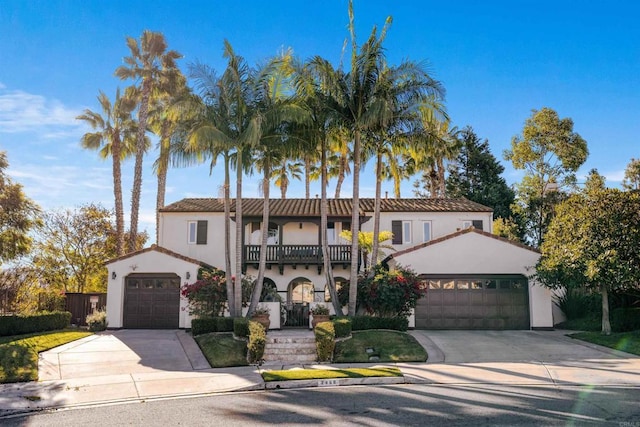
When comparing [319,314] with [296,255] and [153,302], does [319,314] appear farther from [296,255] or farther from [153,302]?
[153,302]

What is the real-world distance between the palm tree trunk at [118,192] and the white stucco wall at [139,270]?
685cm

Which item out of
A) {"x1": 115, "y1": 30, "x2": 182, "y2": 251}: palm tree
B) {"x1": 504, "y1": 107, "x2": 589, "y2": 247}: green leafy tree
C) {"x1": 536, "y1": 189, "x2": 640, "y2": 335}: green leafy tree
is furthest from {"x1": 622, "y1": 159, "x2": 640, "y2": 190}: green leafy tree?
{"x1": 115, "y1": 30, "x2": 182, "y2": 251}: palm tree

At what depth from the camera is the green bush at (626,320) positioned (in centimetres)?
1992

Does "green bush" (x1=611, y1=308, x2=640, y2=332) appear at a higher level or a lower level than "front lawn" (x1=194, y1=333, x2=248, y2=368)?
higher

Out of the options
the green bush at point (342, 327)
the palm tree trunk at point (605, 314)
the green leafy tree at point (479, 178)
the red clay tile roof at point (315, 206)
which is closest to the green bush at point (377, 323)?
the green bush at point (342, 327)

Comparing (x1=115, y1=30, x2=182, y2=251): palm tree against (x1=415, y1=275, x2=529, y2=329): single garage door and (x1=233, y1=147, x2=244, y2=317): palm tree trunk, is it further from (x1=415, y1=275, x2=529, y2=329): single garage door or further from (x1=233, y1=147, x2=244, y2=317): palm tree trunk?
(x1=415, y1=275, x2=529, y2=329): single garage door

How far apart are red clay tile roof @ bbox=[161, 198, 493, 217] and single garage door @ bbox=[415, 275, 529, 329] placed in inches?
243

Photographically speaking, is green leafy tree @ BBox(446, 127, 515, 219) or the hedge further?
green leafy tree @ BBox(446, 127, 515, 219)

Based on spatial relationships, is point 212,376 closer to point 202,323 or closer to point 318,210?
point 202,323

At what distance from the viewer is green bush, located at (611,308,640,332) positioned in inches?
784

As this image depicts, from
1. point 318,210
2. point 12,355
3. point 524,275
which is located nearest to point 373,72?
point 318,210

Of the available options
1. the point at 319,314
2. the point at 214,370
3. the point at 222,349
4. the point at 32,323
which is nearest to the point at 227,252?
the point at 319,314

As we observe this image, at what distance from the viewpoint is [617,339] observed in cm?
1836

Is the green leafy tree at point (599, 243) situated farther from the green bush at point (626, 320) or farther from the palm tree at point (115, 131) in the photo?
the palm tree at point (115, 131)
